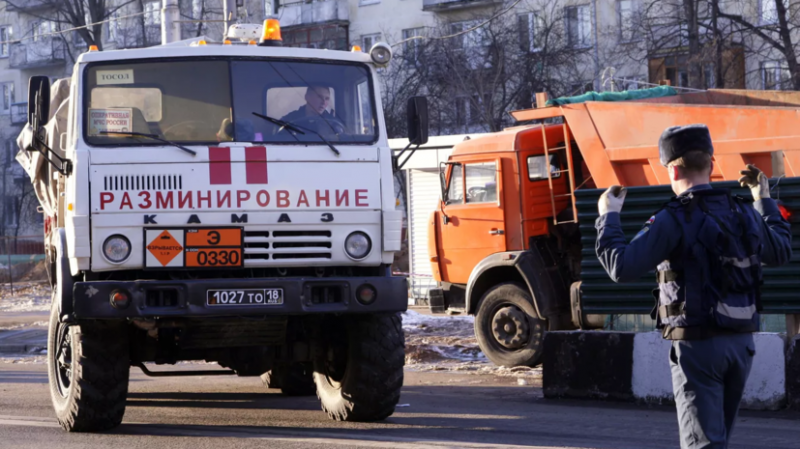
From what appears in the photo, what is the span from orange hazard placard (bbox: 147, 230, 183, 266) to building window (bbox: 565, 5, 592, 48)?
29.4 meters

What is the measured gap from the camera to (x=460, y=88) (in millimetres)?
31938

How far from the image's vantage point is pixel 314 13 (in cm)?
4284

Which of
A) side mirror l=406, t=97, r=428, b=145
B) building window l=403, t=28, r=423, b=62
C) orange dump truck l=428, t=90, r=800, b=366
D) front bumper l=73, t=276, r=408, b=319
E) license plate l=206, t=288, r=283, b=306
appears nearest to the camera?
front bumper l=73, t=276, r=408, b=319

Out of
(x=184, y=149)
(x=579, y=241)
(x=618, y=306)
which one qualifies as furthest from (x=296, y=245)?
(x=579, y=241)

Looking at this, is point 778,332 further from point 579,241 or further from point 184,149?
point 184,149

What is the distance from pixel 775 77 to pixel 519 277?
19.7 m

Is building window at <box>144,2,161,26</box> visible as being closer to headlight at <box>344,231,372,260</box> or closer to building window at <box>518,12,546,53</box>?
building window at <box>518,12,546,53</box>

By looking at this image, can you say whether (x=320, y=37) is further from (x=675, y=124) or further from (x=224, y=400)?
(x=224, y=400)

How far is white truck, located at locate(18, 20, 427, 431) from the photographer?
7.19 metres

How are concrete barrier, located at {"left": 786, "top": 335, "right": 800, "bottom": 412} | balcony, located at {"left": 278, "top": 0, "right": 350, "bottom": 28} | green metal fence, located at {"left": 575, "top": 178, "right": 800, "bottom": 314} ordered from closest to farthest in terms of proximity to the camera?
concrete barrier, located at {"left": 786, "top": 335, "right": 800, "bottom": 412} < green metal fence, located at {"left": 575, "top": 178, "right": 800, "bottom": 314} < balcony, located at {"left": 278, "top": 0, "right": 350, "bottom": 28}

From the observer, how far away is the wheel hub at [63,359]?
7738mm

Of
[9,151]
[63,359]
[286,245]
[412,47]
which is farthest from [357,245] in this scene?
[9,151]

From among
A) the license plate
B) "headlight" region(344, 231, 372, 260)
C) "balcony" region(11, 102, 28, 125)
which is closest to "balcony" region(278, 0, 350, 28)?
"balcony" region(11, 102, 28, 125)

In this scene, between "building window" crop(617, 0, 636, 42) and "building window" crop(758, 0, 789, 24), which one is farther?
"building window" crop(617, 0, 636, 42)
